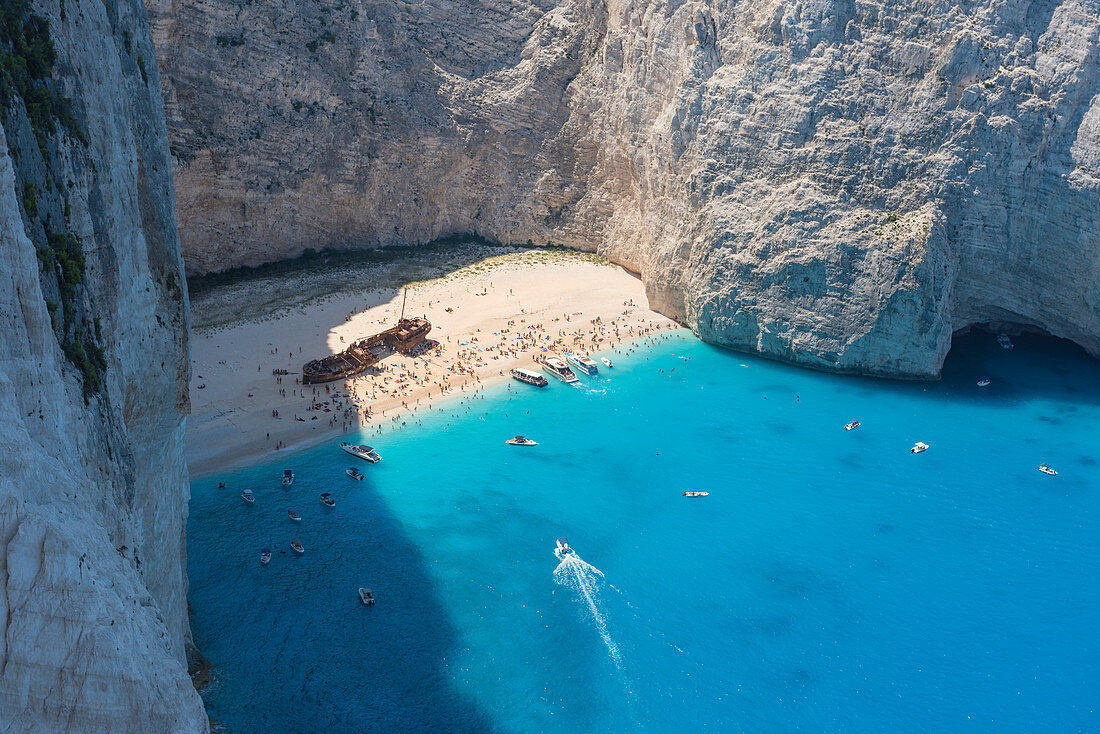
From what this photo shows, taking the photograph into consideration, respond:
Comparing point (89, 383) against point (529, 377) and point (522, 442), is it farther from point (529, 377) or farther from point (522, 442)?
point (529, 377)

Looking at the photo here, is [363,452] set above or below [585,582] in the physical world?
below

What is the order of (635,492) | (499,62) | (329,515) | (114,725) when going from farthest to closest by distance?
1. (499,62)
2. (635,492)
3. (329,515)
4. (114,725)

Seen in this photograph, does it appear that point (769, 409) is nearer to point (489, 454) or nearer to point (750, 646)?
point (489, 454)

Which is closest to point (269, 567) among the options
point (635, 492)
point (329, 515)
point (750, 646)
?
point (329, 515)

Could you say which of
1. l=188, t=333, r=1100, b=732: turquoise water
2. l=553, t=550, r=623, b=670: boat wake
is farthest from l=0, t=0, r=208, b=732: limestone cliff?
l=553, t=550, r=623, b=670: boat wake

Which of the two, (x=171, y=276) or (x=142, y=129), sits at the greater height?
(x=142, y=129)

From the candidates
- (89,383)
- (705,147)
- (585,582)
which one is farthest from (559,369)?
(89,383)
